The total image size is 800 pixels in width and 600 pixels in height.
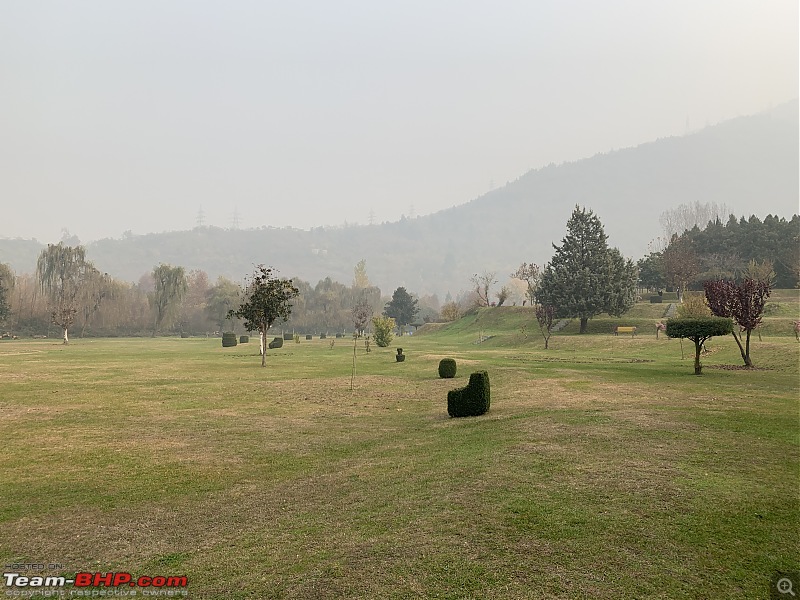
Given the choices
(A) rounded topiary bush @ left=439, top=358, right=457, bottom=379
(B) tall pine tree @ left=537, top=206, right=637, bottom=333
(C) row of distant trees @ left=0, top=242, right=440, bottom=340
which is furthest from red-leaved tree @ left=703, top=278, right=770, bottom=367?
(C) row of distant trees @ left=0, top=242, right=440, bottom=340

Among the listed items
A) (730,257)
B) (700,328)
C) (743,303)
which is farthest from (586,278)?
(700,328)

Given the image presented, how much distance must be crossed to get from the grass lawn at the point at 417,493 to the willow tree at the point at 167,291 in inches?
3408

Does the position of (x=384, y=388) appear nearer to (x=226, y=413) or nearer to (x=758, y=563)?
(x=226, y=413)

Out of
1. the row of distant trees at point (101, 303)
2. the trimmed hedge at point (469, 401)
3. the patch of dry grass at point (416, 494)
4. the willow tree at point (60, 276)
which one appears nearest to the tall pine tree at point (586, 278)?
the patch of dry grass at point (416, 494)

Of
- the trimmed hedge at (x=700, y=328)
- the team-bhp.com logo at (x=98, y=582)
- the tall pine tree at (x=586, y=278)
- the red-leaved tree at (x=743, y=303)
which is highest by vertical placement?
the tall pine tree at (x=586, y=278)

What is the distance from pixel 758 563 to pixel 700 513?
4.76 ft

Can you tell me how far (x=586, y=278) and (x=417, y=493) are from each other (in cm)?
6150

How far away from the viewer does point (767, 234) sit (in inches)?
3182

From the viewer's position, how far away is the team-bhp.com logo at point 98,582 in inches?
267

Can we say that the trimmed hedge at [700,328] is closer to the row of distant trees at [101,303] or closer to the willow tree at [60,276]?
the row of distant trees at [101,303]

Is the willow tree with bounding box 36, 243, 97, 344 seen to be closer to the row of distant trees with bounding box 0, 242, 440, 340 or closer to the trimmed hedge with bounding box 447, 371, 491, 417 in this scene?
the row of distant trees with bounding box 0, 242, 440, 340

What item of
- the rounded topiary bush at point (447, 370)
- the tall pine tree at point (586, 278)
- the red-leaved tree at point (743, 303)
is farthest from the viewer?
the tall pine tree at point (586, 278)

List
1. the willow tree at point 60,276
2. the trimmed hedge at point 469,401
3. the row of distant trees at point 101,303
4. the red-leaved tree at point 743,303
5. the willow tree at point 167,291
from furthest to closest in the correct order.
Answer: the willow tree at point 167,291 < the willow tree at point 60,276 < the row of distant trees at point 101,303 < the red-leaved tree at point 743,303 < the trimmed hedge at point 469,401

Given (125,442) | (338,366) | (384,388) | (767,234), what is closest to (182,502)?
(125,442)
